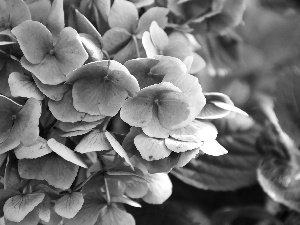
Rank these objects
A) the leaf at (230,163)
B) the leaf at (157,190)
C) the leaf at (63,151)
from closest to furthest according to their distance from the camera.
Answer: the leaf at (63,151)
the leaf at (157,190)
the leaf at (230,163)

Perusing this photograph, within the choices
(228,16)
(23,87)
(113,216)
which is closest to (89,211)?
(113,216)

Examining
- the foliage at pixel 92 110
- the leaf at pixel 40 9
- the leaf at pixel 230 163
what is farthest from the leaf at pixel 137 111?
the leaf at pixel 230 163

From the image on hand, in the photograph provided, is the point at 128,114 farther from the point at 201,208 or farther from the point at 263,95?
the point at 263,95

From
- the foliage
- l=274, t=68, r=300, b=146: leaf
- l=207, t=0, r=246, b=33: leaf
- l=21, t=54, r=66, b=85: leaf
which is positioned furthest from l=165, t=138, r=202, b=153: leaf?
l=274, t=68, r=300, b=146: leaf

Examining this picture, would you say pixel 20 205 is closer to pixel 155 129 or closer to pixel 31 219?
pixel 31 219

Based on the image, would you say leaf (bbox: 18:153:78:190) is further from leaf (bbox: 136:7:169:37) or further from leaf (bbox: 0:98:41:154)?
leaf (bbox: 136:7:169:37)

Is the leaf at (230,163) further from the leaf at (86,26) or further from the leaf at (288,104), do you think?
the leaf at (86,26)
